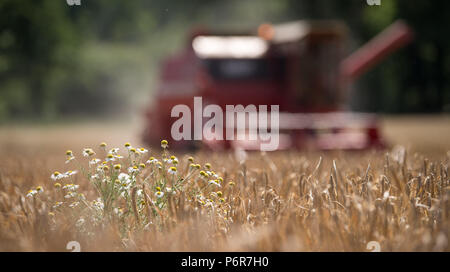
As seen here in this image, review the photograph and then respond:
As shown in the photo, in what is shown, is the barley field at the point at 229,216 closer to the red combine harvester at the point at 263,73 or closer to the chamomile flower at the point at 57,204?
the chamomile flower at the point at 57,204

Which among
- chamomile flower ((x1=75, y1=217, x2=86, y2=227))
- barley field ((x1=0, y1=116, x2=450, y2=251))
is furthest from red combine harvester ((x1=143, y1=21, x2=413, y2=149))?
chamomile flower ((x1=75, y1=217, x2=86, y2=227))

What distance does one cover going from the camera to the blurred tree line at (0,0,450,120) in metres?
17.7

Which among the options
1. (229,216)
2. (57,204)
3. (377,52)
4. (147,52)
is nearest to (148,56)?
(147,52)

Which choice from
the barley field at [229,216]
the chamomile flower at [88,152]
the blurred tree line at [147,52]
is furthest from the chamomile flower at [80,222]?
the blurred tree line at [147,52]

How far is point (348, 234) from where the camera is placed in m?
2.42

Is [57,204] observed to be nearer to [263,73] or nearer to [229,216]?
[229,216]

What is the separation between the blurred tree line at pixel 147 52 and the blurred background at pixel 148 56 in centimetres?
5

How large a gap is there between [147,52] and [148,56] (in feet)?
1.25

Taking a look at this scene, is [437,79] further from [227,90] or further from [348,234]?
[348,234]

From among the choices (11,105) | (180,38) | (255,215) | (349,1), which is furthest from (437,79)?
(255,215)

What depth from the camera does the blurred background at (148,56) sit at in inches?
744

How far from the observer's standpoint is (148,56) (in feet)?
131

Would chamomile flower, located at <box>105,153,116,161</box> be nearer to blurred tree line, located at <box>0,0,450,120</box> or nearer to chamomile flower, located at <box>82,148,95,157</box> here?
chamomile flower, located at <box>82,148,95,157</box>

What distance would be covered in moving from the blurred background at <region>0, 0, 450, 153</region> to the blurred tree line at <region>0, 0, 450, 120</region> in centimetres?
5
